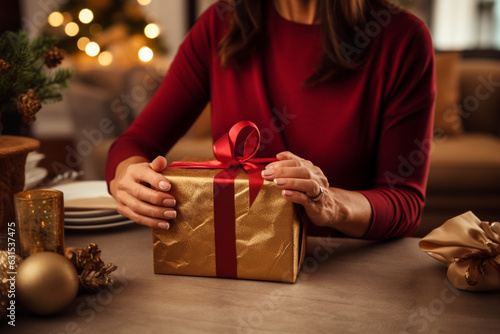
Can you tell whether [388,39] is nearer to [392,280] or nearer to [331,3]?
[331,3]

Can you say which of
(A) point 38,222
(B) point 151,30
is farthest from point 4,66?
(B) point 151,30

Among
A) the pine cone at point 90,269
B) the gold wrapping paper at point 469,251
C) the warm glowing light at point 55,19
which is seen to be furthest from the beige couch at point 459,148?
the pine cone at point 90,269

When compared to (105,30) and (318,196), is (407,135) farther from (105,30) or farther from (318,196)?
(105,30)

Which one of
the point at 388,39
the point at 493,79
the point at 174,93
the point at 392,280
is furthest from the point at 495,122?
the point at 392,280

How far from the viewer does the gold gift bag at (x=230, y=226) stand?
733mm

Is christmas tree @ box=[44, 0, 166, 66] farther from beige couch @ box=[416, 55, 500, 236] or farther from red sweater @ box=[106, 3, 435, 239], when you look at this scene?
red sweater @ box=[106, 3, 435, 239]

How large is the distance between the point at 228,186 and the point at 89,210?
0.40m

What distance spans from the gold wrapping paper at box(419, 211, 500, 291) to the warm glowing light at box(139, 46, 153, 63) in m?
3.62

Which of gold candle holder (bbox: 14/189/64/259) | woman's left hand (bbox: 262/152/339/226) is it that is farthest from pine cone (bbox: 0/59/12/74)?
woman's left hand (bbox: 262/152/339/226)

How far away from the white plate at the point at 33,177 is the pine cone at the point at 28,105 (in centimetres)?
23

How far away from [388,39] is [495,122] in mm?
2198

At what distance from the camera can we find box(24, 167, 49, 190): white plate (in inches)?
43.4

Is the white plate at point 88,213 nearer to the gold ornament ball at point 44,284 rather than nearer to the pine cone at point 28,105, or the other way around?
the pine cone at point 28,105

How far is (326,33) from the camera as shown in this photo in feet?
3.86
